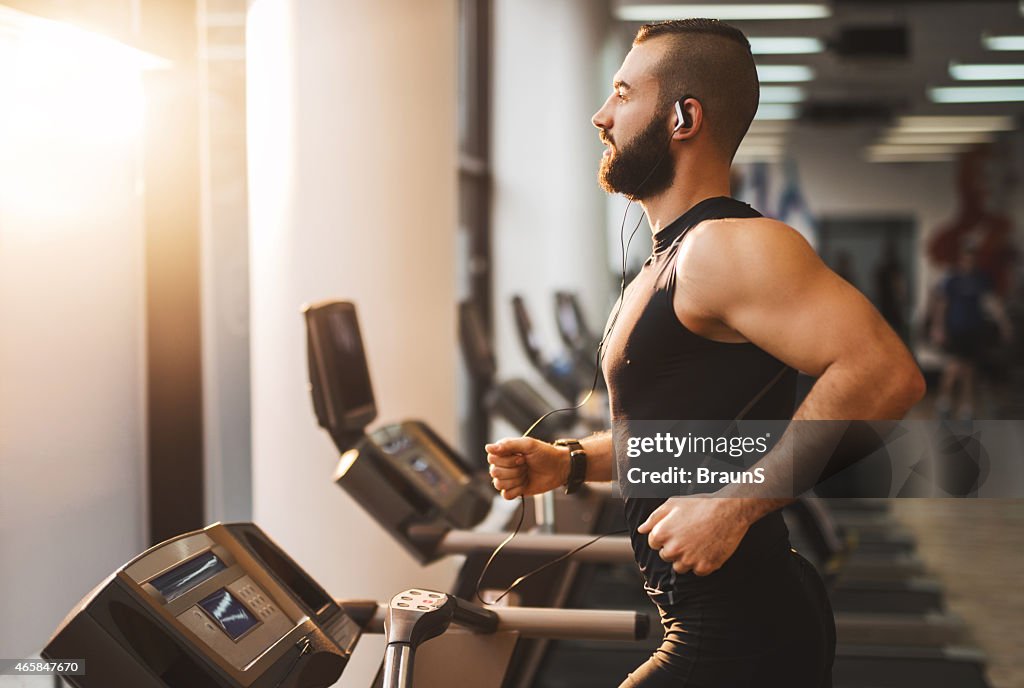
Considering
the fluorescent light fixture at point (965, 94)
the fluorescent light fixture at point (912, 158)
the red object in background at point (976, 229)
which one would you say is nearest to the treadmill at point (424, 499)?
the fluorescent light fixture at point (965, 94)

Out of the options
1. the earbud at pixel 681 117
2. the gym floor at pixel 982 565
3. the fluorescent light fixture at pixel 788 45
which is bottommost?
the gym floor at pixel 982 565

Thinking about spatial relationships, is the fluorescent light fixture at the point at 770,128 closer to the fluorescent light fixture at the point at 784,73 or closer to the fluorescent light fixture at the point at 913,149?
the fluorescent light fixture at the point at 913,149

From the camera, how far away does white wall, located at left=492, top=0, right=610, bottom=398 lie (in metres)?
6.30

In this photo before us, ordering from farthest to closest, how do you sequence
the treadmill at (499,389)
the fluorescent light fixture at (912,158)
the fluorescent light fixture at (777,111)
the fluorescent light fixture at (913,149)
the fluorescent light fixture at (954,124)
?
the fluorescent light fixture at (912,158), the fluorescent light fixture at (913,149), the fluorescent light fixture at (954,124), the fluorescent light fixture at (777,111), the treadmill at (499,389)

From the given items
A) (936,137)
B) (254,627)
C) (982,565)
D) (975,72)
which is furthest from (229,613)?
(936,137)

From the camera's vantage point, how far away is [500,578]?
92.3 inches

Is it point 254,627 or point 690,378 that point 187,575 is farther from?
point 690,378

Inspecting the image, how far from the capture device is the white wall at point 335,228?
2.62 meters

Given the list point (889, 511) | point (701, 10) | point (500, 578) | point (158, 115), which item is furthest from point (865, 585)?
point (701, 10)

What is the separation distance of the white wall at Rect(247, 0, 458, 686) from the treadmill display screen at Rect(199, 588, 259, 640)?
1.23m

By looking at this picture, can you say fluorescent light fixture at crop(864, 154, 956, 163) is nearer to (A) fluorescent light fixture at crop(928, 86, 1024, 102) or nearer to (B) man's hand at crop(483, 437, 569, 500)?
(A) fluorescent light fixture at crop(928, 86, 1024, 102)

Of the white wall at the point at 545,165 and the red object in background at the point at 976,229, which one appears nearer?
the white wall at the point at 545,165

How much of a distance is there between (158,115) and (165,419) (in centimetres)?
67

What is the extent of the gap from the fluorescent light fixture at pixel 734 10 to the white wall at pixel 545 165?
559 millimetres
